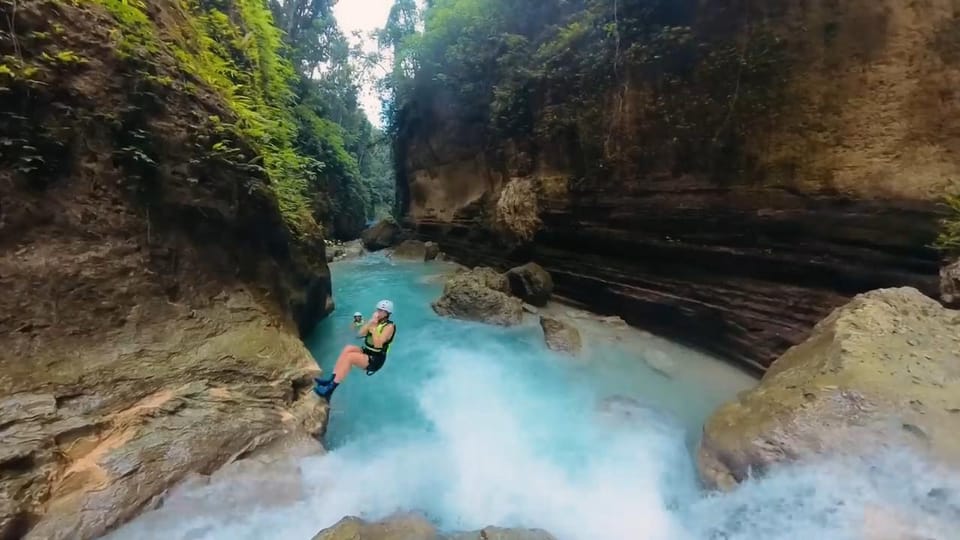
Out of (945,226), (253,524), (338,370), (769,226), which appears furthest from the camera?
(769,226)

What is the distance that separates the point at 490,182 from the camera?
15422 millimetres

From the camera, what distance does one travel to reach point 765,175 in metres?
6.56

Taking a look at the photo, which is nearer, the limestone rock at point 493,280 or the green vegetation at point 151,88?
the green vegetation at point 151,88

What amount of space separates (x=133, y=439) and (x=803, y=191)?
7827mm

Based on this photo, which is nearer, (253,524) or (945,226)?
(253,524)

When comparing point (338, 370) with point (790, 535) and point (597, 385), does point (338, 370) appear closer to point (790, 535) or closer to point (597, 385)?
point (597, 385)

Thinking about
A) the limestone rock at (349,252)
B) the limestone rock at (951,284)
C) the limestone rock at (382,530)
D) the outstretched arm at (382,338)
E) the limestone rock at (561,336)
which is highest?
the limestone rock at (951,284)

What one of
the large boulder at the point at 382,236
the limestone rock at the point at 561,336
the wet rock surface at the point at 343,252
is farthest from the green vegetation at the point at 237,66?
the large boulder at the point at 382,236

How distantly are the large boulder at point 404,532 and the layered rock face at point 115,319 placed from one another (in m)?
1.28

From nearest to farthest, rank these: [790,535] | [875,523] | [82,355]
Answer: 1. [875,523]
2. [790,535]
3. [82,355]

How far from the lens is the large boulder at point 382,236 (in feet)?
72.5

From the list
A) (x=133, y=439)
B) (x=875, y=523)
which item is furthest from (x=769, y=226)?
(x=133, y=439)

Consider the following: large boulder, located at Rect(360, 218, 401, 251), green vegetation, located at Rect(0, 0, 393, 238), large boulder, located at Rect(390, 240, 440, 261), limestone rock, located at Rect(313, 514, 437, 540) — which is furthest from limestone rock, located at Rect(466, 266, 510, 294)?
large boulder, located at Rect(360, 218, 401, 251)

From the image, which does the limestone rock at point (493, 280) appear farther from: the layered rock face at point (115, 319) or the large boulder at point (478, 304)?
the layered rock face at point (115, 319)
